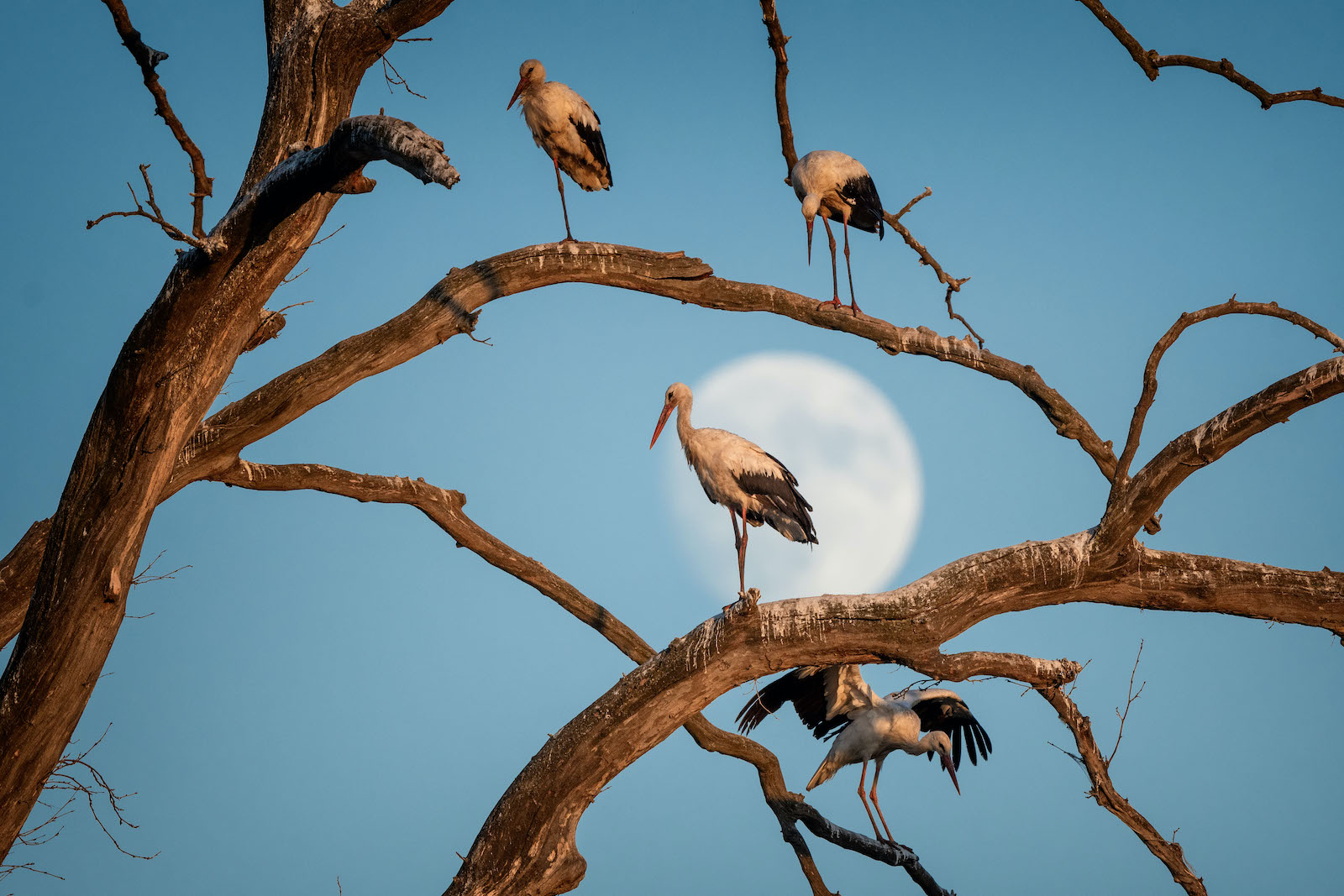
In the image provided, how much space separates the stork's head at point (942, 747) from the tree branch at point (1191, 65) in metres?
3.71

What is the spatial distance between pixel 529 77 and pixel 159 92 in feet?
10.5

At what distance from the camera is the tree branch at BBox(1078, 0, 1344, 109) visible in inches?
161

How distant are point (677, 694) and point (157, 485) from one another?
192cm

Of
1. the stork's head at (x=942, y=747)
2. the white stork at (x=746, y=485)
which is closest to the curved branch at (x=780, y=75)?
the white stork at (x=746, y=485)

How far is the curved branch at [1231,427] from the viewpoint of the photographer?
358 centimetres

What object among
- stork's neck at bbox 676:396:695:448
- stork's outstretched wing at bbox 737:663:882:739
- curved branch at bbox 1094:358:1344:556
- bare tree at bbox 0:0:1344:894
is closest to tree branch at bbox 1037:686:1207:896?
bare tree at bbox 0:0:1344:894

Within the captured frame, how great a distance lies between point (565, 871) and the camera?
393cm

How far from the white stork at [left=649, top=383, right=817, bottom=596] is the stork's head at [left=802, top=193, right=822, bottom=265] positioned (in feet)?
7.01

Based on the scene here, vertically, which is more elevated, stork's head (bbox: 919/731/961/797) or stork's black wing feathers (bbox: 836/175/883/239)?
stork's black wing feathers (bbox: 836/175/883/239)

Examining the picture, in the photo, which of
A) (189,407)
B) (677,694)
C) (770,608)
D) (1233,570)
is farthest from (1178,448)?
(189,407)

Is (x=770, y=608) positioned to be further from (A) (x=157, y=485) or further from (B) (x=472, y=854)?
(A) (x=157, y=485)

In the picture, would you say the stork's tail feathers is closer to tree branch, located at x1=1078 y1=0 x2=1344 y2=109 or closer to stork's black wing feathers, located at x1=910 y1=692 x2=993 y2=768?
stork's black wing feathers, located at x1=910 y1=692 x2=993 y2=768

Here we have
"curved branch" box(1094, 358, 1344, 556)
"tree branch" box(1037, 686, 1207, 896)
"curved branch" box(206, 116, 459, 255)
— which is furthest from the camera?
"tree branch" box(1037, 686, 1207, 896)

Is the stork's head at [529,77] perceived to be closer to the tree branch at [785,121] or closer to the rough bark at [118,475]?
the tree branch at [785,121]
